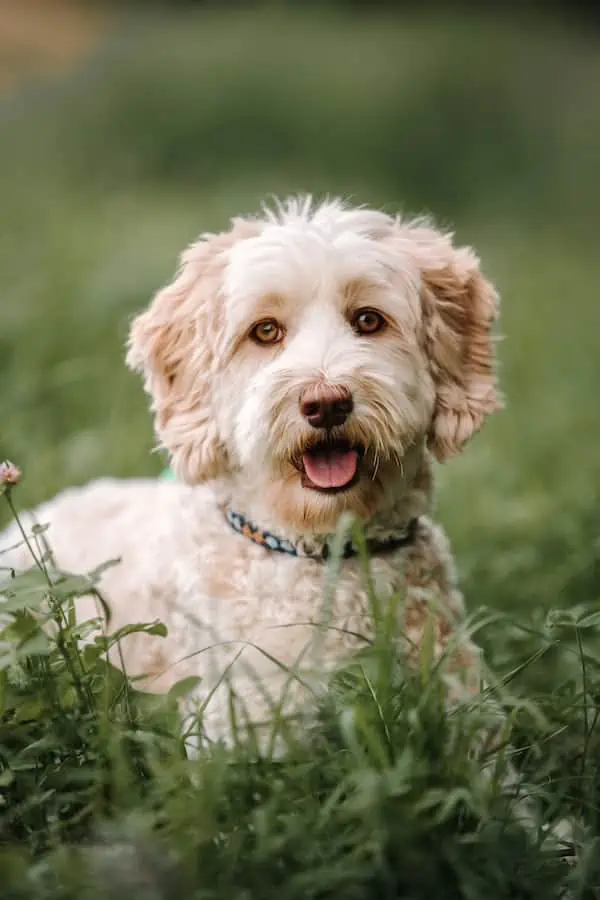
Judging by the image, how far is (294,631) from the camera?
3002mm

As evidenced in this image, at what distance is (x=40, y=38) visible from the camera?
399 inches

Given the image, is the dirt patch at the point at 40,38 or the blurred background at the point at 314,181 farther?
the dirt patch at the point at 40,38

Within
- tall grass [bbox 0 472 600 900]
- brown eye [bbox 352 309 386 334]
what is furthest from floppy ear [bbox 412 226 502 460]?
tall grass [bbox 0 472 600 900]

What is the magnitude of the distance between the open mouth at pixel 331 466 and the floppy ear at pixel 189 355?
34cm

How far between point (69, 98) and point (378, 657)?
31.9 ft

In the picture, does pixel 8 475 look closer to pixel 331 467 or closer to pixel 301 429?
pixel 301 429

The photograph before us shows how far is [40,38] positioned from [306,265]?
8.13m

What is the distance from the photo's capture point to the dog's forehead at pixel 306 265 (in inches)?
118

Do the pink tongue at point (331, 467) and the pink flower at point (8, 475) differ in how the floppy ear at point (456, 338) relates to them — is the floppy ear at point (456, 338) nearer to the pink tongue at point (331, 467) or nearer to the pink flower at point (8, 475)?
the pink tongue at point (331, 467)

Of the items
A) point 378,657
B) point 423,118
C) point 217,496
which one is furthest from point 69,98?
point 378,657

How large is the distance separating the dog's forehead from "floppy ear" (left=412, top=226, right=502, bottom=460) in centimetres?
18

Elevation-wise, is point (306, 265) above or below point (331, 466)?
above

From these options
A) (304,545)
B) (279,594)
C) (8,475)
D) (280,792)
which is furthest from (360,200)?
(280,792)

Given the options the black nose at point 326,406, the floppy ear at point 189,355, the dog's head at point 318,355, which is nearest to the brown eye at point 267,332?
the dog's head at point 318,355
